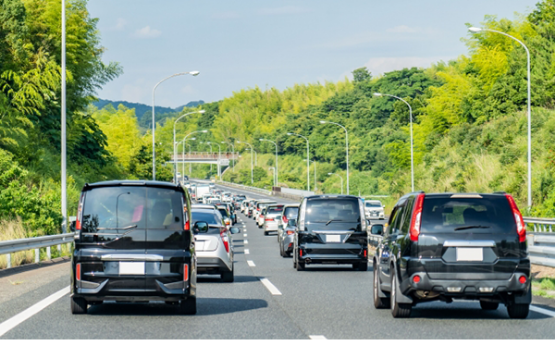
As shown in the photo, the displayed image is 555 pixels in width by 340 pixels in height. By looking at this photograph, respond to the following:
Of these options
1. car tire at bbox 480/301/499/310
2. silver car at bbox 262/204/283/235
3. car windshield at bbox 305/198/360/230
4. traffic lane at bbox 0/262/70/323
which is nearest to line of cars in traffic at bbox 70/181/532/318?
car tire at bbox 480/301/499/310

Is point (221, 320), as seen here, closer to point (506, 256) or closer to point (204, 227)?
point (204, 227)

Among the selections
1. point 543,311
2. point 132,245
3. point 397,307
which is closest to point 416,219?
point 397,307

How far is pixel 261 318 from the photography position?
10.6m

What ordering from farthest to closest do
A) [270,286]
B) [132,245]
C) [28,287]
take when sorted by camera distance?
[270,286] < [28,287] < [132,245]

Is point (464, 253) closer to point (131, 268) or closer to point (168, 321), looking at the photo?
point (168, 321)

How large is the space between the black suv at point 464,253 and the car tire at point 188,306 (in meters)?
2.65

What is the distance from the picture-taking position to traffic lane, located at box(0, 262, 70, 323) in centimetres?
1171

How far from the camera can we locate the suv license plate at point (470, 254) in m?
10.1

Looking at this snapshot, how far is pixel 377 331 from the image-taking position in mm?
9578

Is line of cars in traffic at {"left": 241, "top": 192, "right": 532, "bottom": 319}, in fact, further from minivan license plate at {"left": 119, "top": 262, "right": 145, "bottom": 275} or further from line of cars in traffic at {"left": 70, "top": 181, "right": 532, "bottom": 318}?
minivan license plate at {"left": 119, "top": 262, "right": 145, "bottom": 275}

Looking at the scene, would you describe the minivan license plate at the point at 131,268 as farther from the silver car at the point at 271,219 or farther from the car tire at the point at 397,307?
the silver car at the point at 271,219

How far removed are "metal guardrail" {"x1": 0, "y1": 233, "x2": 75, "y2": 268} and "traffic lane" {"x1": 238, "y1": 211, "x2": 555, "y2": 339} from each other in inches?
234

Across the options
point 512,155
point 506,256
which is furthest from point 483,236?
point 512,155

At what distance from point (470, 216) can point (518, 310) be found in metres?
1.36
